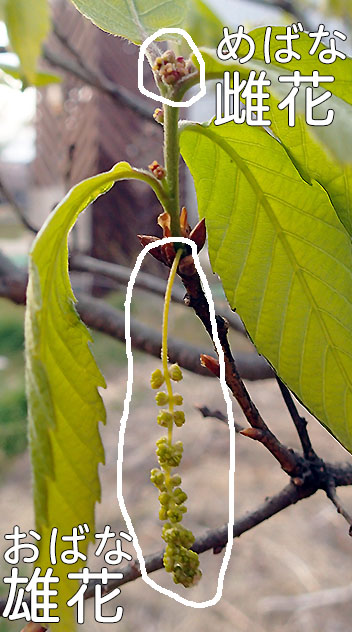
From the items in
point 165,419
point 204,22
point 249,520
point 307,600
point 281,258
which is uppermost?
point 204,22

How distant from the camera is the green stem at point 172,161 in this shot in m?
0.37

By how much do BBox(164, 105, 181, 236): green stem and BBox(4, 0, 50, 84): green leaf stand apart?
9 centimetres

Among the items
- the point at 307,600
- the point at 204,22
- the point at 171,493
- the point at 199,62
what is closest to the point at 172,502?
the point at 171,493

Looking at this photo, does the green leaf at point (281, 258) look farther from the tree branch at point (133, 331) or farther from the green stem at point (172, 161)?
the tree branch at point (133, 331)

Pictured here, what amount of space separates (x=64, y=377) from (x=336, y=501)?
0.23 meters

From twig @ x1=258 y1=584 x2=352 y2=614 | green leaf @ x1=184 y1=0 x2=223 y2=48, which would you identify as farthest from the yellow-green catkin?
twig @ x1=258 y1=584 x2=352 y2=614

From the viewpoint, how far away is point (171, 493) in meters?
0.37

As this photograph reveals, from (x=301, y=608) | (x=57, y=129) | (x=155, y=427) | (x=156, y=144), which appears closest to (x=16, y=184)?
(x=57, y=129)

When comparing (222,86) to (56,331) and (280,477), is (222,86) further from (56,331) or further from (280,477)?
(280,477)

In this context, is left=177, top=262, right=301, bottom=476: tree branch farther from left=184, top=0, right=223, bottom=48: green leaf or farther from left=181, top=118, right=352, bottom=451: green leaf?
left=184, top=0, right=223, bottom=48: green leaf

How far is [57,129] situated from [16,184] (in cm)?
565

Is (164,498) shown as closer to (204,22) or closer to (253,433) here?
(253,433)

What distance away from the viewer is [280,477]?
89.6 inches

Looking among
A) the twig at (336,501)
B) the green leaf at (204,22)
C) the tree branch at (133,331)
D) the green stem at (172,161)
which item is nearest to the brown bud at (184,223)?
the green stem at (172,161)
